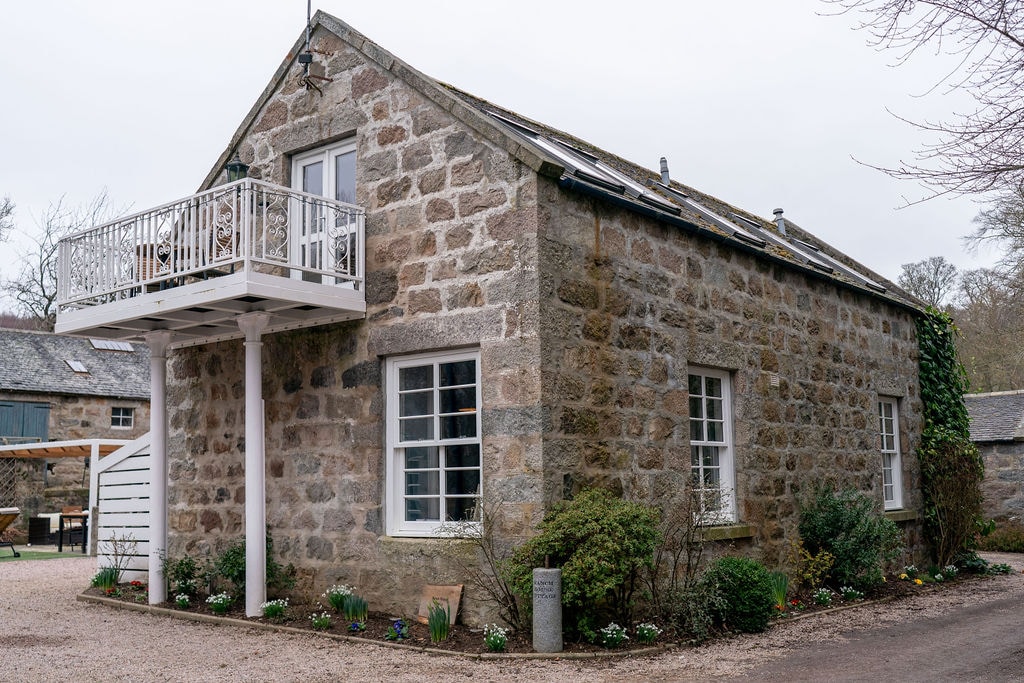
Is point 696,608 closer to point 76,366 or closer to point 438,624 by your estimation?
point 438,624

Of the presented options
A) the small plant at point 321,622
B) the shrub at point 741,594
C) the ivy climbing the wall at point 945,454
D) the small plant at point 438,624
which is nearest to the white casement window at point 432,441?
the small plant at point 438,624

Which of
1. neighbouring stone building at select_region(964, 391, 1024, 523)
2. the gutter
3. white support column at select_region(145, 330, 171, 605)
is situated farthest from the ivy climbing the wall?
white support column at select_region(145, 330, 171, 605)

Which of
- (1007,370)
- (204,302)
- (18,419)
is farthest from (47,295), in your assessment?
(1007,370)

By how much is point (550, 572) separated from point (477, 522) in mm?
1109

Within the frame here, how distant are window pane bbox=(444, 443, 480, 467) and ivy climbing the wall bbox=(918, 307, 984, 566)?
848cm

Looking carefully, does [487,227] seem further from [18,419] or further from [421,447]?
[18,419]

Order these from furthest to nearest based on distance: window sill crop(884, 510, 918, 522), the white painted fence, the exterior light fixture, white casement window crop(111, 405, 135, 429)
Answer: white casement window crop(111, 405, 135, 429)
window sill crop(884, 510, 918, 522)
the white painted fence
the exterior light fixture

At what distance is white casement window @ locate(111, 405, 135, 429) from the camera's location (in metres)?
28.5

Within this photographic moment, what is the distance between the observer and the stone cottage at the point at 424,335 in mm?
8969

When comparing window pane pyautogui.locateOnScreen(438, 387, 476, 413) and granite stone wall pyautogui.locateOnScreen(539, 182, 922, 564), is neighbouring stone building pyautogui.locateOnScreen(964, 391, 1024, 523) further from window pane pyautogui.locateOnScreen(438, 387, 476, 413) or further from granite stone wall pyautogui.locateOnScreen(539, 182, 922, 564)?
window pane pyautogui.locateOnScreen(438, 387, 476, 413)

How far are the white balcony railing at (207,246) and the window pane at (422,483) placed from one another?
6.55ft

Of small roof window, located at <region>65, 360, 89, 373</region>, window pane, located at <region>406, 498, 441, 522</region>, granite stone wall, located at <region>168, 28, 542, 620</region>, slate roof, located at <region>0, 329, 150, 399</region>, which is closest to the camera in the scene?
granite stone wall, located at <region>168, 28, 542, 620</region>

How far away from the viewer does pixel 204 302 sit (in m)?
9.24

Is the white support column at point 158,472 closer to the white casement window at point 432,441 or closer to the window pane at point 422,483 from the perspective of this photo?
the white casement window at point 432,441
